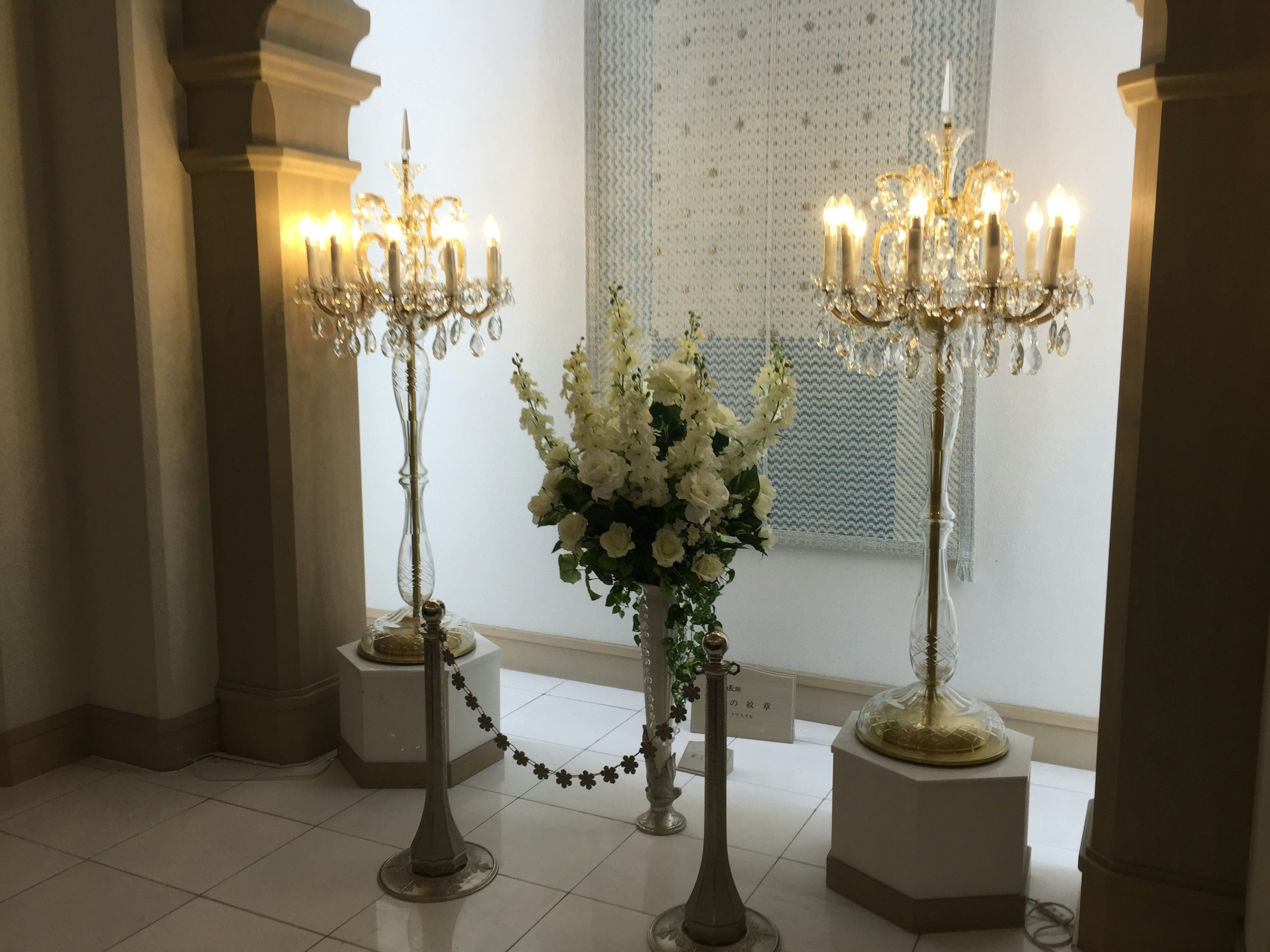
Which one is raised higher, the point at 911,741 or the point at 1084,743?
the point at 911,741

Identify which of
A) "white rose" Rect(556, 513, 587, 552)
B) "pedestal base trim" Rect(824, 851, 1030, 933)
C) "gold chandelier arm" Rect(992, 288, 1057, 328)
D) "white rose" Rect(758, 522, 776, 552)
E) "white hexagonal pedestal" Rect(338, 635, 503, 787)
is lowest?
"pedestal base trim" Rect(824, 851, 1030, 933)

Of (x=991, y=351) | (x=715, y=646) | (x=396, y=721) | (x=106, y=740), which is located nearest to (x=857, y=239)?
(x=991, y=351)

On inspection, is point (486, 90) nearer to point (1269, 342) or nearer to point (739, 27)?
point (739, 27)

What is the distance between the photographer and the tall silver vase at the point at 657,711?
2.98 meters

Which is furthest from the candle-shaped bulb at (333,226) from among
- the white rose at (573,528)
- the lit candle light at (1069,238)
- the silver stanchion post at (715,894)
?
the lit candle light at (1069,238)

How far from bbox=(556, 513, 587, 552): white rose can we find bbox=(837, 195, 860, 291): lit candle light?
87 cm

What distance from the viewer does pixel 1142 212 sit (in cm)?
231

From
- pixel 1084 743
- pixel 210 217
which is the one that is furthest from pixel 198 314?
pixel 1084 743

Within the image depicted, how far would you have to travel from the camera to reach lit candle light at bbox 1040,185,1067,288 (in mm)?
2277

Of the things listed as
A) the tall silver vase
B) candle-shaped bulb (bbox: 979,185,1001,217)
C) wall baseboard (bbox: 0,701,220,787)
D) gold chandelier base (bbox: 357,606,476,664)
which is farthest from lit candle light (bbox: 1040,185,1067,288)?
wall baseboard (bbox: 0,701,220,787)

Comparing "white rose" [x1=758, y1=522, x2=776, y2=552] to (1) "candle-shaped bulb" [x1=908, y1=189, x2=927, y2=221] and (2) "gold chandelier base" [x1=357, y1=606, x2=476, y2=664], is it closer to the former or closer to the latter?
(1) "candle-shaped bulb" [x1=908, y1=189, x2=927, y2=221]

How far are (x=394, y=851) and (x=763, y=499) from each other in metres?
1.39

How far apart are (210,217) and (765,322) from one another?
1860mm

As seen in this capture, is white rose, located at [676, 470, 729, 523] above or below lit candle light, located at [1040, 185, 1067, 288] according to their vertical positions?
below
